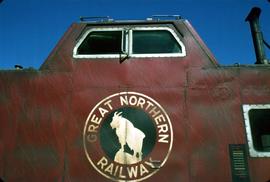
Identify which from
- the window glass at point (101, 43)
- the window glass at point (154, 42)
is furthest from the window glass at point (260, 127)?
the window glass at point (101, 43)

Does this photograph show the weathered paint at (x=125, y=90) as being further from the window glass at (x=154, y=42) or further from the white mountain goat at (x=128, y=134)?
the white mountain goat at (x=128, y=134)

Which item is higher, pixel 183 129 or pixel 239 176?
pixel 183 129

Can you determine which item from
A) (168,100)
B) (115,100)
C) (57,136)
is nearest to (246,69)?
(168,100)

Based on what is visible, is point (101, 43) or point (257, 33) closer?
point (101, 43)

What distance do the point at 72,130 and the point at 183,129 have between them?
1996mm

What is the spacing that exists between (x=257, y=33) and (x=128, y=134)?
3.93 meters

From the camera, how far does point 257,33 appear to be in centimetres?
741

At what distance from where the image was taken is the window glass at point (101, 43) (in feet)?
21.6

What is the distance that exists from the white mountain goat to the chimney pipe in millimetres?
3237

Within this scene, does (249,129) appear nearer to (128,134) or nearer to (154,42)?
(128,134)

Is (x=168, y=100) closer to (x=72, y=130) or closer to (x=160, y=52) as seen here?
A: (x=160, y=52)

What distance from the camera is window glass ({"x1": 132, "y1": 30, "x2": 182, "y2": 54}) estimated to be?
6520 mm

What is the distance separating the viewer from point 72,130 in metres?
5.87

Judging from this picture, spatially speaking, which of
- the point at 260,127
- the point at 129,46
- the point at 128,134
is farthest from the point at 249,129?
the point at 129,46
